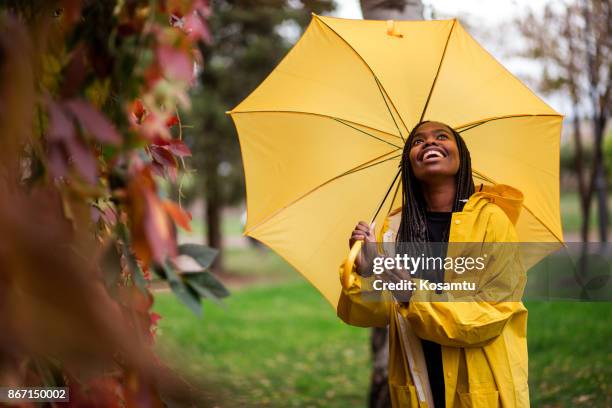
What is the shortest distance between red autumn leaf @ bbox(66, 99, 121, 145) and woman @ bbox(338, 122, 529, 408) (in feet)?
4.51

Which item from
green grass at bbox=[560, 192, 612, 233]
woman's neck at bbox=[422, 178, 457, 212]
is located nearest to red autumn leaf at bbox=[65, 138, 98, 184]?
woman's neck at bbox=[422, 178, 457, 212]

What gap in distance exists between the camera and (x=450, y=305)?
87.4 inches

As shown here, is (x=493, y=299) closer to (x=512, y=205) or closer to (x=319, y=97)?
(x=512, y=205)

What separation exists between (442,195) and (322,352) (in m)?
5.70

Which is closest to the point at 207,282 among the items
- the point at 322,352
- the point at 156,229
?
the point at 156,229

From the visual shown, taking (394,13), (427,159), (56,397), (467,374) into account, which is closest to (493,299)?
(467,374)

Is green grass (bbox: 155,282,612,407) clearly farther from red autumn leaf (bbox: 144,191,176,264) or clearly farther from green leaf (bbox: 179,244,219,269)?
red autumn leaf (bbox: 144,191,176,264)

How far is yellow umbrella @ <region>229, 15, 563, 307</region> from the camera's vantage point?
2871mm

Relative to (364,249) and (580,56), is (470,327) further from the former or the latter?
(580,56)

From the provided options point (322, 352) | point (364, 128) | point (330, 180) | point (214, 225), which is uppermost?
point (214, 225)

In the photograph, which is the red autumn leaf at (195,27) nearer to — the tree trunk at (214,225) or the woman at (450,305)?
the woman at (450,305)

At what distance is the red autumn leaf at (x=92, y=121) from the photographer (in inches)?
44.5

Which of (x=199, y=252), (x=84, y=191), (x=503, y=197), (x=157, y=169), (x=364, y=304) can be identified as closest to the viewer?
(x=84, y=191)

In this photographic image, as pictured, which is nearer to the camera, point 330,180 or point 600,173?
point 330,180
